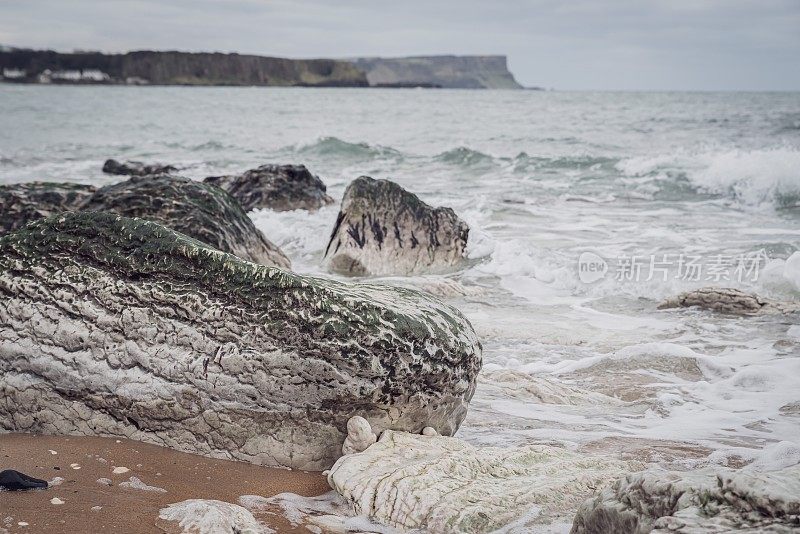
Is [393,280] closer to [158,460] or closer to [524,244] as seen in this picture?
[524,244]

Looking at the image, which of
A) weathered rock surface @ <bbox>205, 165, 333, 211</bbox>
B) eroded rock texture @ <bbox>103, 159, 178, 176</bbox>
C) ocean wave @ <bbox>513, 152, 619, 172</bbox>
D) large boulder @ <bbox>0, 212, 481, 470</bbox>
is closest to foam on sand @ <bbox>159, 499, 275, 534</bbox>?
large boulder @ <bbox>0, 212, 481, 470</bbox>

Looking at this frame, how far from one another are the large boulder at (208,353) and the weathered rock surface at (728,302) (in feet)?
14.0

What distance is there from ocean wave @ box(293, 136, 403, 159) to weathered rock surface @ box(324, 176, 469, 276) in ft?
48.1

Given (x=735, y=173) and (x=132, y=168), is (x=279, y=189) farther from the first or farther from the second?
(x=735, y=173)

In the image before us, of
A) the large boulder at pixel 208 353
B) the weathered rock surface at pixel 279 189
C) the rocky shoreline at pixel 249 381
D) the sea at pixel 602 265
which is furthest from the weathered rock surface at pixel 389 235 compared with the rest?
the large boulder at pixel 208 353

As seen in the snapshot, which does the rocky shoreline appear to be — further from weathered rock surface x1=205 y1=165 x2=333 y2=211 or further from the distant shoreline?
the distant shoreline

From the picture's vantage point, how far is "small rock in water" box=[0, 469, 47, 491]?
3.09m


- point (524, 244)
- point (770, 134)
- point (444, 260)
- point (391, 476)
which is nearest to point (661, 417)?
point (391, 476)

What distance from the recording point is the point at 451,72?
156 metres

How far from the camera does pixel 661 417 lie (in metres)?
4.94

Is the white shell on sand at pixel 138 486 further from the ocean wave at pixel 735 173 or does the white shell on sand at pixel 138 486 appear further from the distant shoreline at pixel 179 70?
the distant shoreline at pixel 179 70

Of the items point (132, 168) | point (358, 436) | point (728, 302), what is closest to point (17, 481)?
point (358, 436)

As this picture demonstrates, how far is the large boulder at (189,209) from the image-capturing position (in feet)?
22.9

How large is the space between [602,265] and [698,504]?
24.0 feet
